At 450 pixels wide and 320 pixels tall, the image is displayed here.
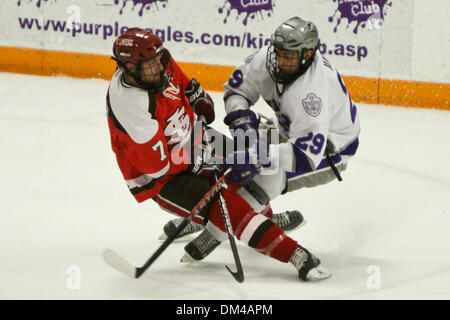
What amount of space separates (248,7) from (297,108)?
2.69 m

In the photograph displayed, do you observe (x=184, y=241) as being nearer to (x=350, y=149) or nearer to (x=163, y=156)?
(x=163, y=156)

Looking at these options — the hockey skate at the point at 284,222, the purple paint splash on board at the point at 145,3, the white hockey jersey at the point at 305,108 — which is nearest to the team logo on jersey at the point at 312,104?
the white hockey jersey at the point at 305,108

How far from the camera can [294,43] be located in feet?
10.0

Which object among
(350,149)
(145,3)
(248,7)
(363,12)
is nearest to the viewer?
(350,149)

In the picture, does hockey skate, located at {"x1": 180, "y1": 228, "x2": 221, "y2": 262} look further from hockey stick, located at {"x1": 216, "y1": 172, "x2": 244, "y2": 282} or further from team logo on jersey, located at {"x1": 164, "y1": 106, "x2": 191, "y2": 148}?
team logo on jersey, located at {"x1": 164, "y1": 106, "x2": 191, "y2": 148}

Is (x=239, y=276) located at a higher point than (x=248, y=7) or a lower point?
lower

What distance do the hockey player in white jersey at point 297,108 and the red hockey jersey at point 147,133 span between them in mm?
267

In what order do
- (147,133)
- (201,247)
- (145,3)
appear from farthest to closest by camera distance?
1. (145,3)
2. (201,247)
3. (147,133)

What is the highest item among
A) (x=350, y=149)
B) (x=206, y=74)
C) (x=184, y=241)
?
(x=350, y=149)

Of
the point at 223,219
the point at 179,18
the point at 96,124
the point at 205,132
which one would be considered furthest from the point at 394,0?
the point at 223,219

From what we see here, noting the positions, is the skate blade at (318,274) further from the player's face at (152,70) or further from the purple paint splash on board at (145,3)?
the purple paint splash on board at (145,3)

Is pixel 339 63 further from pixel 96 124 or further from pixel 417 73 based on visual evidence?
pixel 96 124

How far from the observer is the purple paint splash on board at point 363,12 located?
213 inches

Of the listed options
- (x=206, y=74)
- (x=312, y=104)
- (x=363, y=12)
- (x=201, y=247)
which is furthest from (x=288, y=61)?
(x=206, y=74)
